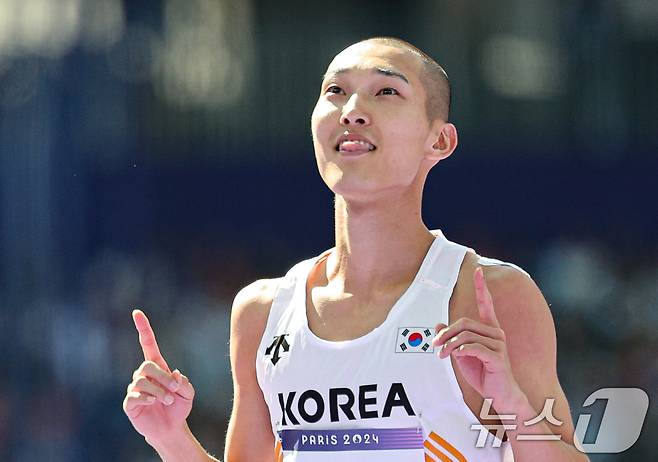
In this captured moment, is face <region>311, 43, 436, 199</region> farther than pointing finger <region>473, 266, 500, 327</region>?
Yes

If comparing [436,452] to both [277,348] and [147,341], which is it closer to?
[277,348]

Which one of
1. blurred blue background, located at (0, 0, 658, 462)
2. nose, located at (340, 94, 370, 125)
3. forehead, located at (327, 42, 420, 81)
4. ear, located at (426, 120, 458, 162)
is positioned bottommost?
blurred blue background, located at (0, 0, 658, 462)

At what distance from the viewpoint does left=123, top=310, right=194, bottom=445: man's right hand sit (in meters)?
3.23

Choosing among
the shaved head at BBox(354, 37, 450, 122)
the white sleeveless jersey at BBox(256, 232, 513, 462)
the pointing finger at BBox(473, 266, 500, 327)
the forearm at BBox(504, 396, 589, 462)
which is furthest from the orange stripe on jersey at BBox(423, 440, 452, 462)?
the shaved head at BBox(354, 37, 450, 122)

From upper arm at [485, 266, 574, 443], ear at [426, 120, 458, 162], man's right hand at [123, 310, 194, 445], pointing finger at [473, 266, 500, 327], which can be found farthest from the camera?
ear at [426, 120, 458, 162]

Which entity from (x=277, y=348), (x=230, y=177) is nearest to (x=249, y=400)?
(x=277, y=348)

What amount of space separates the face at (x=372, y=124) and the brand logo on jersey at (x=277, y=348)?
460mm

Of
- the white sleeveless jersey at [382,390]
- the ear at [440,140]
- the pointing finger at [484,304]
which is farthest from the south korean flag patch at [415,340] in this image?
the ear at [440,140]

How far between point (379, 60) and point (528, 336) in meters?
0.92

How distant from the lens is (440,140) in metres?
3.53

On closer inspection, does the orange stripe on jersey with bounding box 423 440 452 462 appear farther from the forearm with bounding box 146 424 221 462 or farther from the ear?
the ear

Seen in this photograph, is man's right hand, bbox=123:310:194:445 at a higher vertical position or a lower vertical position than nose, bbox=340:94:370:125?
lower

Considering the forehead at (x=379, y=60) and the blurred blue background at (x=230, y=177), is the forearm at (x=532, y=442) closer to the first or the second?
the forehead at (x=379, y=60)

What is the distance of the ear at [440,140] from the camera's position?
3486 millimetres
